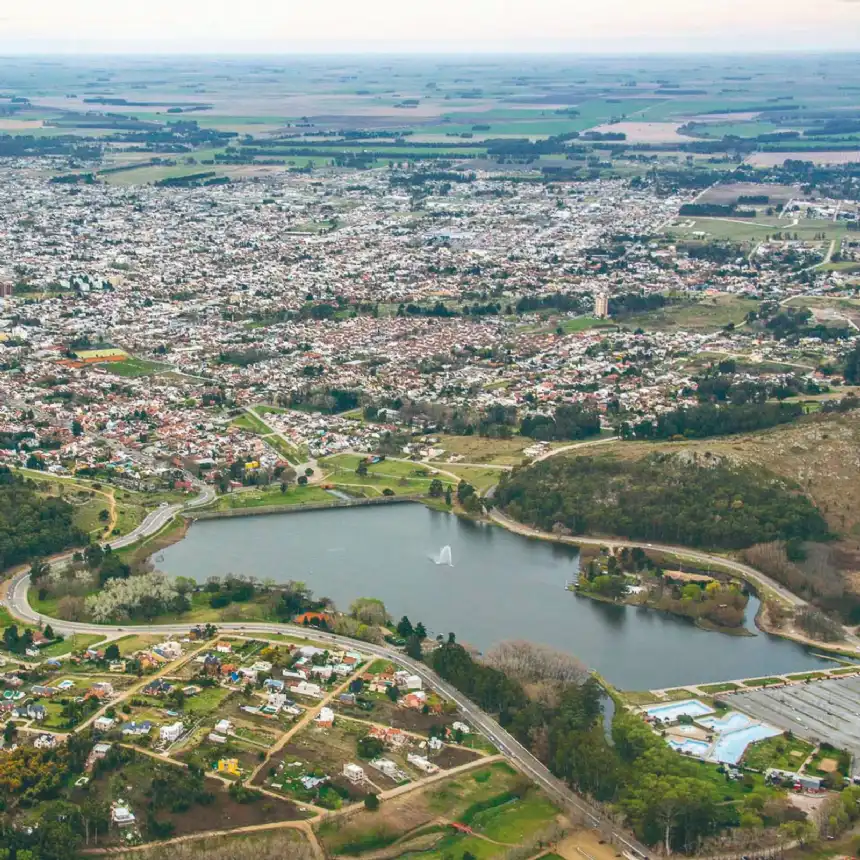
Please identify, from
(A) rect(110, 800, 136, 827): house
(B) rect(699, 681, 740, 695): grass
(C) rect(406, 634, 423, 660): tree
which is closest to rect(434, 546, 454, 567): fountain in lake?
(C) rect(406, 634, 423, 660): tree

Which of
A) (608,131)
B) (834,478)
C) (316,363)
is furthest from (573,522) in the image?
(608,131)

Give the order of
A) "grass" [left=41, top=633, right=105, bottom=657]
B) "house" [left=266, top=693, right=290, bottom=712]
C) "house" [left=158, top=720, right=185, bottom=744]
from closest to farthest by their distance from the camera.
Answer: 1. "house" [left=158, top=720, right=185, bottom=744]
2. "house" [left=266, top=693, right=290, bottom=712]
3. "grass" [left=41, top=633, right=105, bottom=657]

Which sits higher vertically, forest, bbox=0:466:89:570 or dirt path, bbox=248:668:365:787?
forest, bbox=0:466:89:570

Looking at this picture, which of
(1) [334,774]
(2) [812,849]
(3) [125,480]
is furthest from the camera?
A: (3) [125,480]

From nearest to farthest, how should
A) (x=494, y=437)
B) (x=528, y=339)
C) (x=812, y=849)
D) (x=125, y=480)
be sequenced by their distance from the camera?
(x=812, y=849)
(x=125, y=480)
(x=494, y=437)
(x=528, y=339)

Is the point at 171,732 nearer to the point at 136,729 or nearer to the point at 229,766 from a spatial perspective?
the point at 136,729

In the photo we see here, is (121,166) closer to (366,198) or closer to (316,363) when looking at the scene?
(366,198)

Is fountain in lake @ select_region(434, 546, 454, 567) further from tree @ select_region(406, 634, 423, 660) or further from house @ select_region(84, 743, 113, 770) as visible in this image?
house @ select_region(84, 743, 113, 770)
